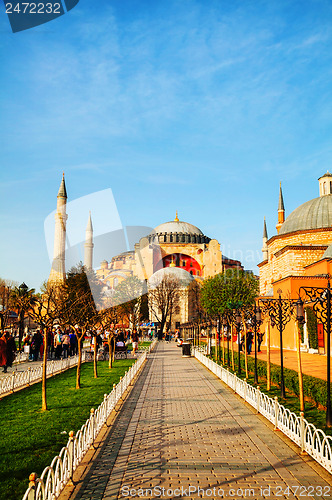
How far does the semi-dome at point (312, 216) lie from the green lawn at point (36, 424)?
22.8 meters

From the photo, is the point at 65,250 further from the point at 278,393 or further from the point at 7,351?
the point at 278,393

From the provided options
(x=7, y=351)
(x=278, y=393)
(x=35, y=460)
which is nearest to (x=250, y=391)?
(x=278, y=393)

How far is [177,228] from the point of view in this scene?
76938 millimetres

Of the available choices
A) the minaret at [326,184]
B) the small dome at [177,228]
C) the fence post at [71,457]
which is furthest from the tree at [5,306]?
the small dome at [177,228]

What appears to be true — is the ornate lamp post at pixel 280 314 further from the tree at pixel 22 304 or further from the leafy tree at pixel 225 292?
the leafy tree at pixel 225 292

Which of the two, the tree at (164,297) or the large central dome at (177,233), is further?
the large central dome at (177,233)

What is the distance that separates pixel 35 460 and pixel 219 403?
16.4ft

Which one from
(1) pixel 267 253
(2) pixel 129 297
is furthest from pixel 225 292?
(2) pixel 129 297

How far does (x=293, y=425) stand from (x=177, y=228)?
71.1m

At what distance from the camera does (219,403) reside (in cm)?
947

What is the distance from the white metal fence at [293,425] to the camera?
5127 mm

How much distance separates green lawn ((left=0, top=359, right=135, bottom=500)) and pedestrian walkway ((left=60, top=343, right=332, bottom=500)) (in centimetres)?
72

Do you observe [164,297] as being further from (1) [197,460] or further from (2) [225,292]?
(1) [197,460]

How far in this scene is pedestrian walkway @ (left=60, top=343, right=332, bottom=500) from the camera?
14.8ft
